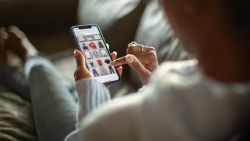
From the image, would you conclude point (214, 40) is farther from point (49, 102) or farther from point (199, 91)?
point (49, 102)

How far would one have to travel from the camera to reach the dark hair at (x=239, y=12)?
19.0 inches

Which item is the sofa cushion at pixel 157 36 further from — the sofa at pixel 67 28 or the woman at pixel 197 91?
the woman at pixel 197 91

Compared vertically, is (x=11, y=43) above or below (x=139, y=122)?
above

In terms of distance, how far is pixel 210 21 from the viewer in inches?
19.7

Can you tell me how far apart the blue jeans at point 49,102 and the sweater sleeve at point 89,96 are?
39 centimetres

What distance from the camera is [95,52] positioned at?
3.49 feet

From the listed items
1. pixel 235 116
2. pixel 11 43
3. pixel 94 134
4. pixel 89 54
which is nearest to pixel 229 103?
pixel 235 116

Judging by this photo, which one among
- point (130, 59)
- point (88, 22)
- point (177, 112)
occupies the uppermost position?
point (88, 22)

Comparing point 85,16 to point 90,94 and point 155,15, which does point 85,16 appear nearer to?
point 155,15

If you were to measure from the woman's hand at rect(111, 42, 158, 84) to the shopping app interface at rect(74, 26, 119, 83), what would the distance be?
0.04 meters

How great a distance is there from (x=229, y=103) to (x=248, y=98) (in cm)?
3

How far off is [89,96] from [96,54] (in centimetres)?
37

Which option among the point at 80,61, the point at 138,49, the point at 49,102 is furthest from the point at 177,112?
the point at 49,102

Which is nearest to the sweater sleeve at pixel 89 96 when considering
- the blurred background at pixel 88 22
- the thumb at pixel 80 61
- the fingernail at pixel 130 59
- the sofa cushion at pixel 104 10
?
the thumb at pixel 80 61
